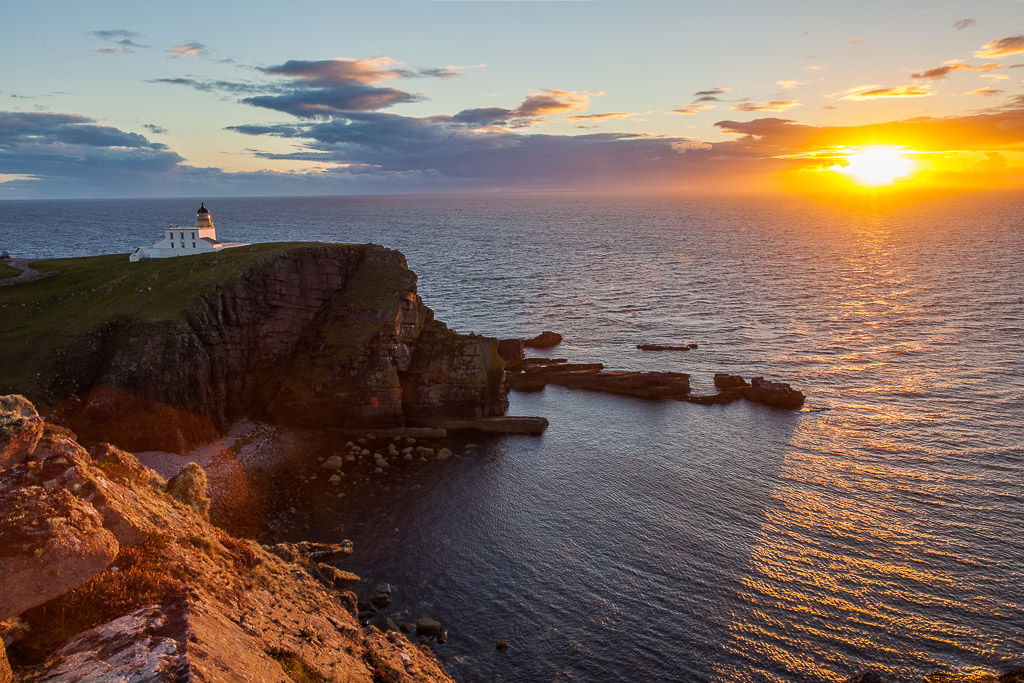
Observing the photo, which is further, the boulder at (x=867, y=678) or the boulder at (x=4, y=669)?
the boulder at (x=867, y=678)

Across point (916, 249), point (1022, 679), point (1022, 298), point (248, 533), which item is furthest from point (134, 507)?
point (916, 249)

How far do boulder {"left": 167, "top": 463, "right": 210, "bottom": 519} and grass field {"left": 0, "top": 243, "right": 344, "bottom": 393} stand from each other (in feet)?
92.3

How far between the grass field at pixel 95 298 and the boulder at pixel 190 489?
92.3 feet

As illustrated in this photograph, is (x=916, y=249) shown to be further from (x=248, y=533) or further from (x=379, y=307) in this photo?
(x=248, y=533)

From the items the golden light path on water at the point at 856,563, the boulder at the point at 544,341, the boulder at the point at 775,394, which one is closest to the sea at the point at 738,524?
the golden light path on water at the point at 856,563

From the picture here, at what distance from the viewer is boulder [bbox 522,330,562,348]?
275 ft

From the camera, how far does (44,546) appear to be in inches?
591

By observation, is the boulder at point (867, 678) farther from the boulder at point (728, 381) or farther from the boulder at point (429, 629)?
the boulder at point (728, 381)

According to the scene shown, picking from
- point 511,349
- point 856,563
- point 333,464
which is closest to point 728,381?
point 511,349

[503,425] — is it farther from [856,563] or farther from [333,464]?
[856,563]

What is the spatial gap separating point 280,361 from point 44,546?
4450cm

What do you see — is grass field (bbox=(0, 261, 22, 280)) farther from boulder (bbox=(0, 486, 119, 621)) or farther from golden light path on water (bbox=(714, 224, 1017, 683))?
golden light path on water (bbox=(714, 224, 1017, 683))

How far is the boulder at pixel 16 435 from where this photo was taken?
55.9 feet

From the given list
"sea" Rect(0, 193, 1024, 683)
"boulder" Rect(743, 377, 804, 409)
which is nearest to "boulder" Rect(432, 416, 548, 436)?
"sea" Rect(0, 193, 1024, 683)
